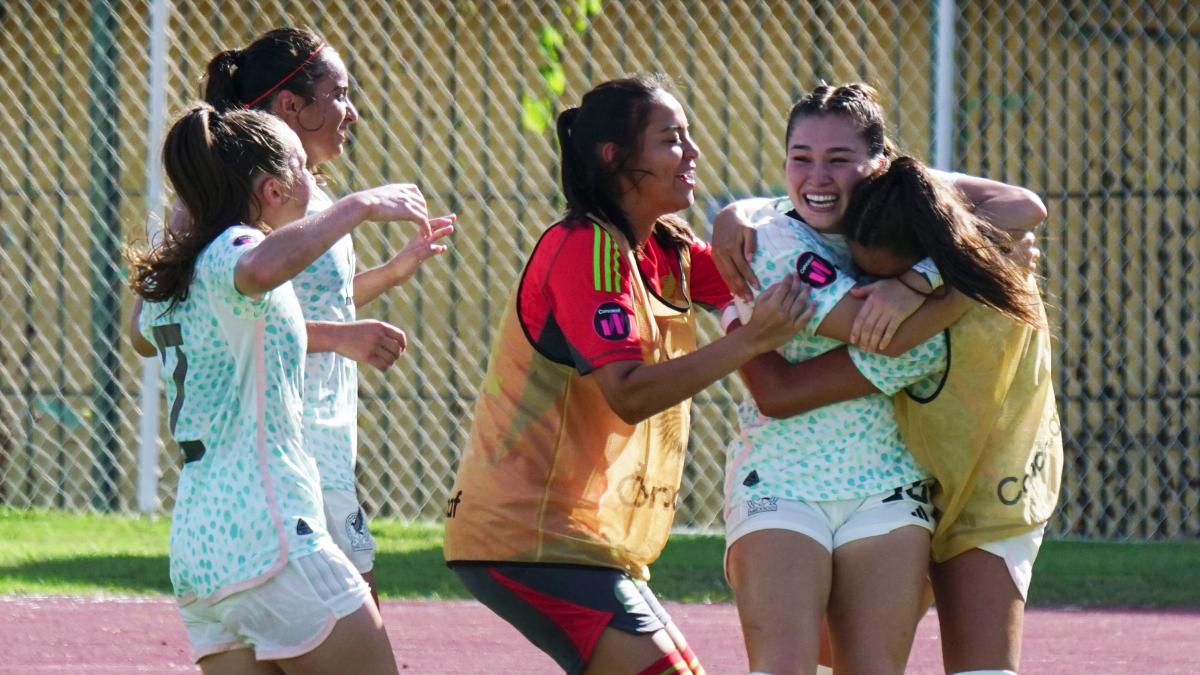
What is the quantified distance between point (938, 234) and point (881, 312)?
205 mm

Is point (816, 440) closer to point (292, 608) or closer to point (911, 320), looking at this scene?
point (911, 320)

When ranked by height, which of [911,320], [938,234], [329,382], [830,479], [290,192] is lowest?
[830,479]

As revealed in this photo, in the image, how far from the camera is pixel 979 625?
3520mm

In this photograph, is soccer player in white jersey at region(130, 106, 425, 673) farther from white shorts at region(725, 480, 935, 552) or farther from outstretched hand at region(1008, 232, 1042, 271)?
outstretched hand at region(1008, 232, 1042, 271)

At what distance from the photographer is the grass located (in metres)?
7.18

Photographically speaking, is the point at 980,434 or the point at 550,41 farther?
the point at 550,41

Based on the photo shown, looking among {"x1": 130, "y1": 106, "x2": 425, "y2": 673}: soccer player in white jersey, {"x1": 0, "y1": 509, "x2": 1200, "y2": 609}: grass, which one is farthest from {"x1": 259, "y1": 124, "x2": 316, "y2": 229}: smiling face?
{"x1": 0, "y1": 509, "x2": 1200, "y2": 609}: grass

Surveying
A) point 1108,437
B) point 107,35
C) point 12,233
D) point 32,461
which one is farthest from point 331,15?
point 1108,437

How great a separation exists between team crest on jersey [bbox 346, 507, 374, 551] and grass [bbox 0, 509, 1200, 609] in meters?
3.12

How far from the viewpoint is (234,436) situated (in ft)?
10.2

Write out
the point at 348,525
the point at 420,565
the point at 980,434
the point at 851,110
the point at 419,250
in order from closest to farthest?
1. the point at 980,434
2. the point at 851,110
3. the point at 348,525
4. the point at 419,250
5. the point at 420,565

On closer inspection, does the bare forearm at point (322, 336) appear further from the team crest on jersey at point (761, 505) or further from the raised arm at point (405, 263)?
the team crest on jersey at point (761, 505)

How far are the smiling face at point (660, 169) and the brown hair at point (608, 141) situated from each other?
0.04 ft

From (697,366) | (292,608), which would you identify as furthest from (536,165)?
(292,608)
